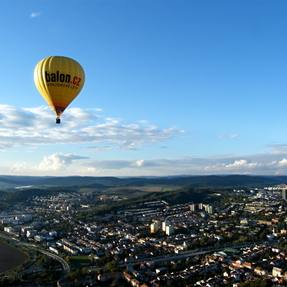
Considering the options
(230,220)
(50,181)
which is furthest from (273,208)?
(50,181)

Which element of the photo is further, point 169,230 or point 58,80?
point 169,230

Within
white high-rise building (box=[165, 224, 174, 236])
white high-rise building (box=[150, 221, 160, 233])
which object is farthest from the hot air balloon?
white high-rise building (box=[150, 221, 160, 233])

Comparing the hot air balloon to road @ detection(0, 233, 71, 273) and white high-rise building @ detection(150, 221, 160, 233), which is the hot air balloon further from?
white high-rise building @ detection(150, 221, 160, 233)

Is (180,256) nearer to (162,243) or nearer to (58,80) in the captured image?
(162,243)

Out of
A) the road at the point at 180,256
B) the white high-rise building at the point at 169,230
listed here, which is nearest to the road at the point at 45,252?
the road at the point at 180,256

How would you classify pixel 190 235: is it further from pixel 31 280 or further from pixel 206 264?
pixel 31 280

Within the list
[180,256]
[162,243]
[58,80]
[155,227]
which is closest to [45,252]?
[162,243]

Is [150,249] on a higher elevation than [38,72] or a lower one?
lower

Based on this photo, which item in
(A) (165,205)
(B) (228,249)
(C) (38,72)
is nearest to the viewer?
(C) (38,72)

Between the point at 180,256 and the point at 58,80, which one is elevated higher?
the point at 58,80
